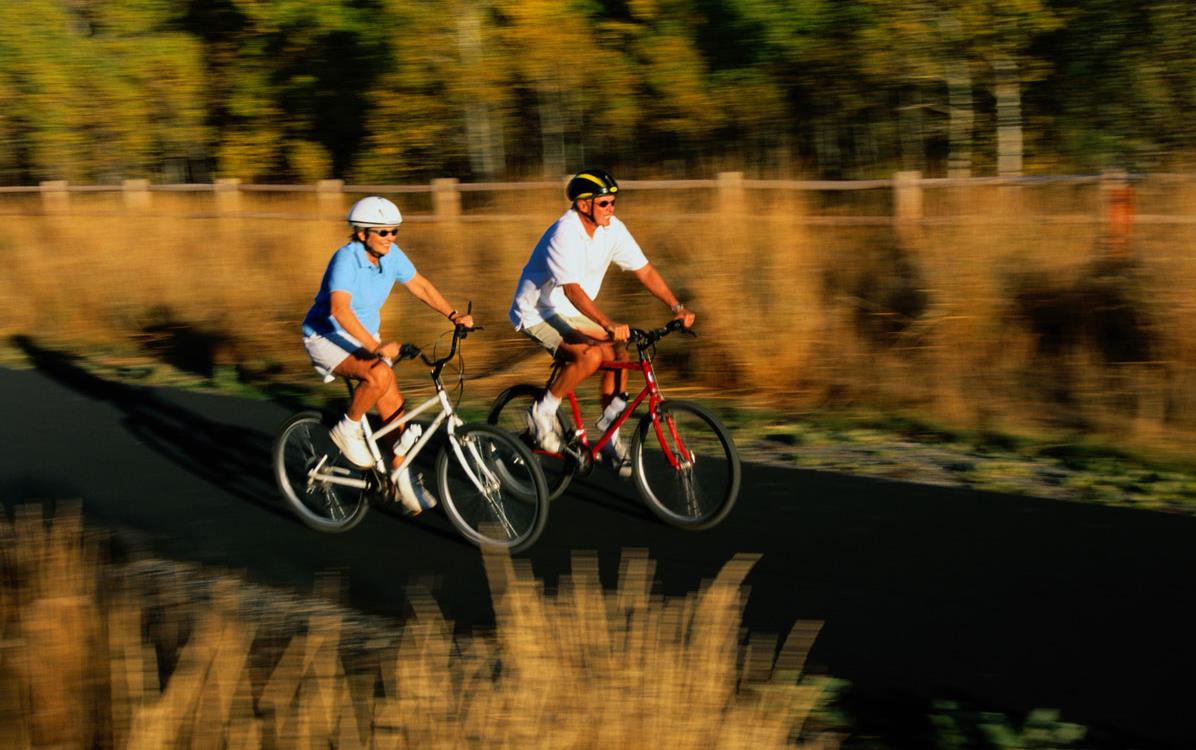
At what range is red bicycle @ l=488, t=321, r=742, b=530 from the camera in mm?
7453

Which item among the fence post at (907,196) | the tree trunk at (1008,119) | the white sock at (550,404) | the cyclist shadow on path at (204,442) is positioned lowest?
the cyclist shadow on path at (204,442)

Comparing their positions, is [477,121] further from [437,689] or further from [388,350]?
[437,689]

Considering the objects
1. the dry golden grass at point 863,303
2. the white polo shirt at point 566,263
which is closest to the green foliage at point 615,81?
the dry golden grass at point 863,303

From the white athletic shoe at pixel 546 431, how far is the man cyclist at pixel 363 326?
2.20ft

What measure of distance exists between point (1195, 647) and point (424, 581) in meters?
3.26

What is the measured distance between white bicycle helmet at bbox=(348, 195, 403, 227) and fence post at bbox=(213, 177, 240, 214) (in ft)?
37.9

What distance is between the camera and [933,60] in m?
24.8

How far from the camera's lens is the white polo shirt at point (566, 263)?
781cm

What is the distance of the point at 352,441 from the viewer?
761 cm

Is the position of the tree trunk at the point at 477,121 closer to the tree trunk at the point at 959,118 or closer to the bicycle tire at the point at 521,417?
the tree trunk at the point at 959,118

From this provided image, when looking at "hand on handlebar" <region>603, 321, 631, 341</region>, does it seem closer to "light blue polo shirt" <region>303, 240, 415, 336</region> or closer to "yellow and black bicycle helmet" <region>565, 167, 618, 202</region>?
"yellow and black bicycle helmet" <region>565, 167, 618, 202</region>

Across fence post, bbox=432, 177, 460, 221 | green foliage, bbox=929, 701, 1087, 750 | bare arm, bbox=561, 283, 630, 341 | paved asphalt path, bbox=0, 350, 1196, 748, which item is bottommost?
green foliage, bbox=929, 701, 1087, 750

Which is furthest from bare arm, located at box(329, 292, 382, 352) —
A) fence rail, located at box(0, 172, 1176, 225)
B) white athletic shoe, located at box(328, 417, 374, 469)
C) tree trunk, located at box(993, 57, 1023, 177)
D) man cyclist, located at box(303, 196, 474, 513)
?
tree trunk, located at box(993, 57, 1023, 177)

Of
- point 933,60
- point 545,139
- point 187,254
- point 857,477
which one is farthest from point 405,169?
point 857,477
